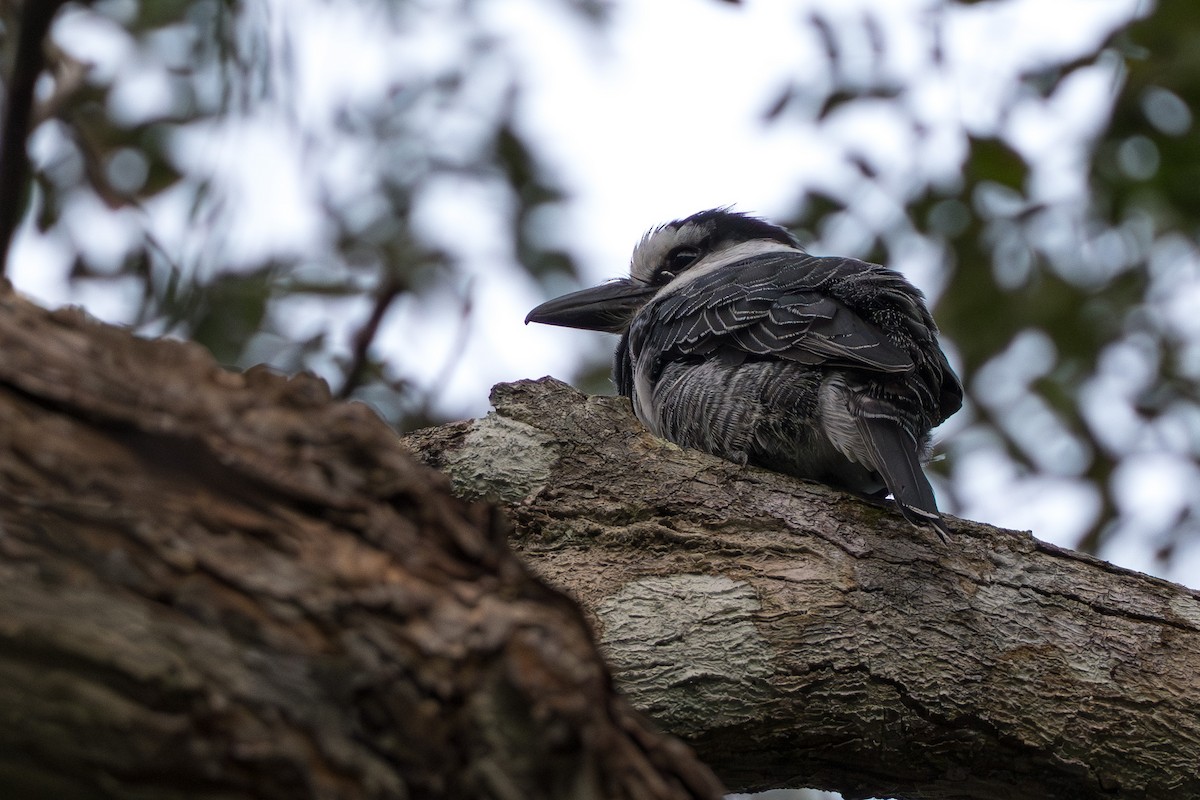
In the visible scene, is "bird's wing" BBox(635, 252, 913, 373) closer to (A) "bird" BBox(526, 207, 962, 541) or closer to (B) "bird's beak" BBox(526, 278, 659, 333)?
(A) "bird" BBox(526, 207, 962, 541)

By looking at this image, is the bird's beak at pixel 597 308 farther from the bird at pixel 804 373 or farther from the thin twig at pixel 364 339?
the thin twig at pixel 364 339

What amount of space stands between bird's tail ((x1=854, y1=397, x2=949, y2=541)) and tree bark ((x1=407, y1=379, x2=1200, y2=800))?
0.21ft

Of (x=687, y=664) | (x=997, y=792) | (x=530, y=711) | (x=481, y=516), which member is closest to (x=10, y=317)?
(x=481, y=516)

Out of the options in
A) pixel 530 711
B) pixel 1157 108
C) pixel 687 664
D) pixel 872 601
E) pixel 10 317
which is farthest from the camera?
pixel 1157 108

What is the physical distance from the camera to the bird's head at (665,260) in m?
4.89

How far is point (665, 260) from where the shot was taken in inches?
207

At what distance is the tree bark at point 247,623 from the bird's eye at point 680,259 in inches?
151

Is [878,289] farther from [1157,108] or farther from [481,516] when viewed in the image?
[481,516]

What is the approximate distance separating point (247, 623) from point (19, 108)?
2174 millimetres

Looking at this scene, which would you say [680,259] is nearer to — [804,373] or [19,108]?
[804,373]

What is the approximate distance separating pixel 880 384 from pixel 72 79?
3011 mm

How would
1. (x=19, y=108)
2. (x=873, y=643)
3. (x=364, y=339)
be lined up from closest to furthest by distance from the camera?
1. (x=873, y=643)
2. (x=19, y=108)
3. (x=364, y=339)

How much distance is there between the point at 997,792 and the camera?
2.67 meters

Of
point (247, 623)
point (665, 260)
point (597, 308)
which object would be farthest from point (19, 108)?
point (665, 260)
